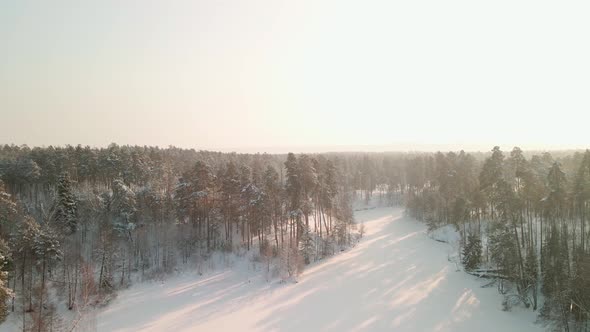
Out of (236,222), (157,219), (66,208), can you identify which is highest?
(66,208)

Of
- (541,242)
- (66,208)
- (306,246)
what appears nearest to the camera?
(541,242)

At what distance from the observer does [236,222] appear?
2256 inches

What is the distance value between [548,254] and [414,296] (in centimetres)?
1363

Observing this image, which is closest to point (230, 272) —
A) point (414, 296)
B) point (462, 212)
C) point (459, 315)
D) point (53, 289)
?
point (53, 289)

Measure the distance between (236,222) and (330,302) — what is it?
22.5 metres

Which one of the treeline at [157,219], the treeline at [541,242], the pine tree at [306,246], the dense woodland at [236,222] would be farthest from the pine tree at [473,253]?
the pine tree at [306,246]

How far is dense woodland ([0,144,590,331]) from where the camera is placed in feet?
117

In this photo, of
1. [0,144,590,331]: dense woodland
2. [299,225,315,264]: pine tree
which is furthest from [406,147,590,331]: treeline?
[299,225,315,264]: pine tree

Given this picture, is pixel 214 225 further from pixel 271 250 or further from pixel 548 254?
pixel 548 254

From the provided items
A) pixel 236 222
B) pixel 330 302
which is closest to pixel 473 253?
pixel 330 302

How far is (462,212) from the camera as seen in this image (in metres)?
56.9

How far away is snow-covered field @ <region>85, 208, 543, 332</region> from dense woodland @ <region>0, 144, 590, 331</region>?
2.45 meters

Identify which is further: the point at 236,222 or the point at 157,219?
the point at 236,222

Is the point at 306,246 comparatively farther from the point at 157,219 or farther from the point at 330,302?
the point at 157,219
